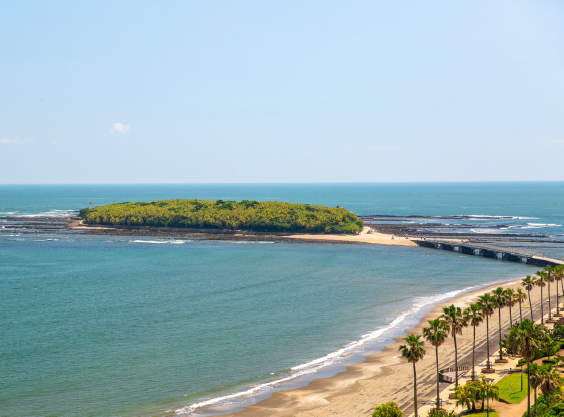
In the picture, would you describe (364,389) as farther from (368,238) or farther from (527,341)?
(368,238)

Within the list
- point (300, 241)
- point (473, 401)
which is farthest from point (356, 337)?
point (300, 241)

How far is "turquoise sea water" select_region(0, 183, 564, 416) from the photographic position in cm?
4269

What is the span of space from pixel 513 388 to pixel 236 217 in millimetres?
123757

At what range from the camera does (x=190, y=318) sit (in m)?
62.2

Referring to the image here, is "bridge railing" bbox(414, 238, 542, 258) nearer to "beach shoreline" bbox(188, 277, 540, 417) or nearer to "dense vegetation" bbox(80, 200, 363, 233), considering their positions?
"dense vegetation" bbox(80, 200, 363, 233)

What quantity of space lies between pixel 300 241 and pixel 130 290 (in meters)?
67.9

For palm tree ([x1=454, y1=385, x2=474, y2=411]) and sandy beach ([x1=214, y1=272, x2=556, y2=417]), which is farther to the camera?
sandy beach ([x1=214, y1=272, x2=556, y2=417])

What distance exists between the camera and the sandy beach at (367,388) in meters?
38.5

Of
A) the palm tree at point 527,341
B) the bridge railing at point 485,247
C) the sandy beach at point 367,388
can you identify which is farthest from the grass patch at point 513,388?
the bridge railing at point 485,247

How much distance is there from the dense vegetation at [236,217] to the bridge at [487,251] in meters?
28.0

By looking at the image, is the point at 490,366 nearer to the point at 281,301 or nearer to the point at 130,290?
the point at 281,301

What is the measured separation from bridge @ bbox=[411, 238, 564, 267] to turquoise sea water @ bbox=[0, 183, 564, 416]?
4198 millimetres

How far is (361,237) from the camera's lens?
463ft

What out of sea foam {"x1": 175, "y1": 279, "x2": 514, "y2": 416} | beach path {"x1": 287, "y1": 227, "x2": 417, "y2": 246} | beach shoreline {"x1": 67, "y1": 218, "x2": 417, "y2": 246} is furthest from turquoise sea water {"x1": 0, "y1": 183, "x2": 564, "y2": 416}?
beach shoreline {"x1": 67, "y1": 218, "x2": 417, "y2": 246}
